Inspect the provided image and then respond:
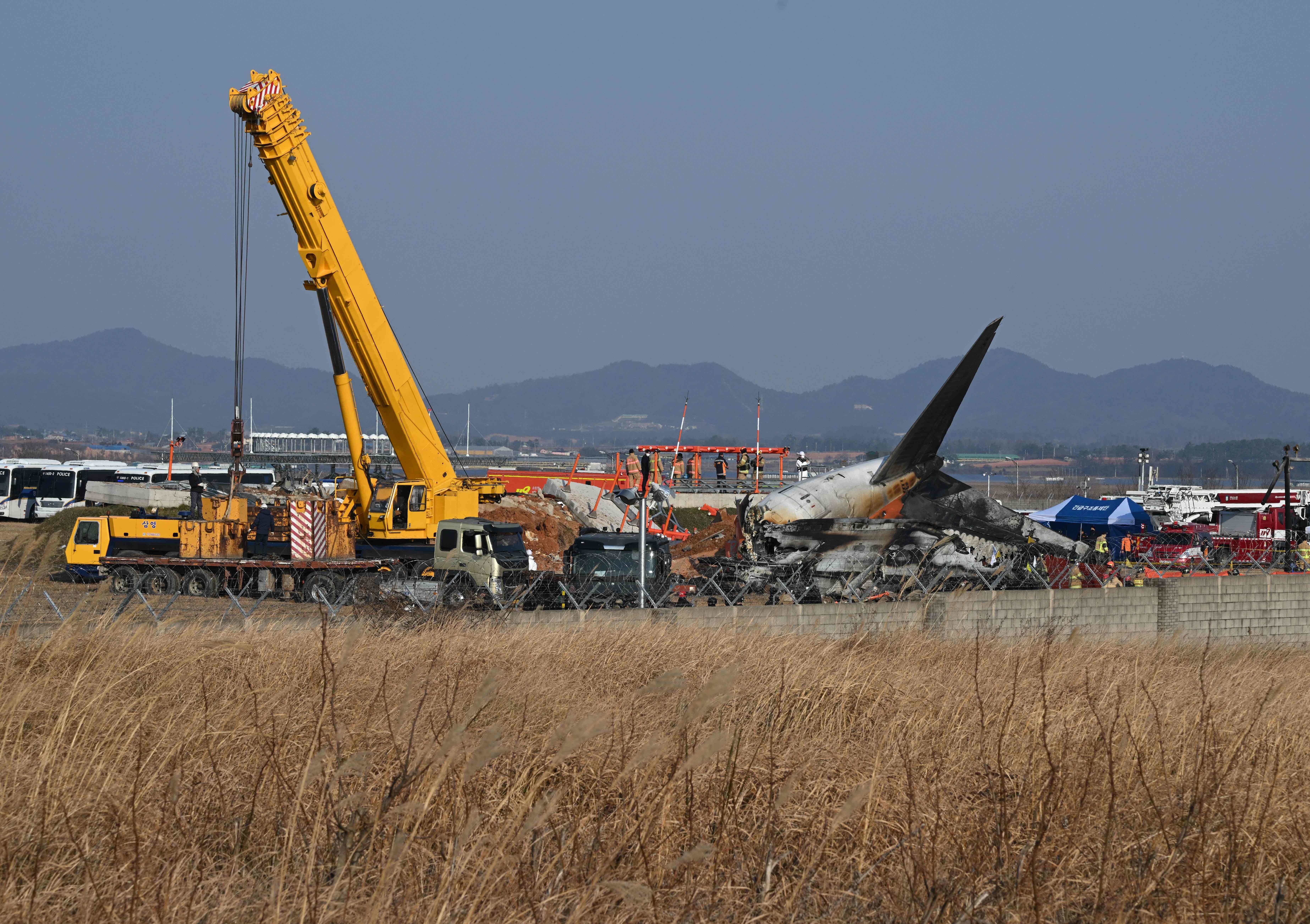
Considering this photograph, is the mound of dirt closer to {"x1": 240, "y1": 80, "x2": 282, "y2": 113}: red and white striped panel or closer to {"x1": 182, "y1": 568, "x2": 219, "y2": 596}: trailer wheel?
{"x1": 182, "y1": 568, "x2": 219, "y2": 596}: trailer wheel

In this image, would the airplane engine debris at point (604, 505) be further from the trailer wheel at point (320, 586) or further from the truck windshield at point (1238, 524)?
the truck windshield at point (1238, 524)

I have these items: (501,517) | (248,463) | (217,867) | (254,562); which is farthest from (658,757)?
(248,463)

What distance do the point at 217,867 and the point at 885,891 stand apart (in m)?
3.03

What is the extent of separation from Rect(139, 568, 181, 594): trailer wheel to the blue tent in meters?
28.1

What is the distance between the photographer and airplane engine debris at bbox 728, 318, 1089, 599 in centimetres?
2438

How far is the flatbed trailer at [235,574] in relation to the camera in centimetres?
2408

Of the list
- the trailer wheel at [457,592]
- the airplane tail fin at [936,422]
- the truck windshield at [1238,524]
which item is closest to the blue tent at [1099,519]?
the truck windshield at [1238,524]

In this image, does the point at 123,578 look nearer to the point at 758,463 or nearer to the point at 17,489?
the point at 17,489

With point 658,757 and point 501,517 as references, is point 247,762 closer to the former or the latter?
point 658,757

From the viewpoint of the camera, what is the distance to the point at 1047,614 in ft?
67.2

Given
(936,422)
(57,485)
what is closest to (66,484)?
(57,485)

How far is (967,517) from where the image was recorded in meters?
28.7

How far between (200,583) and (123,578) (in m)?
1.84

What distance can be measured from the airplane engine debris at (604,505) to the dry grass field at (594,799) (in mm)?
27023
